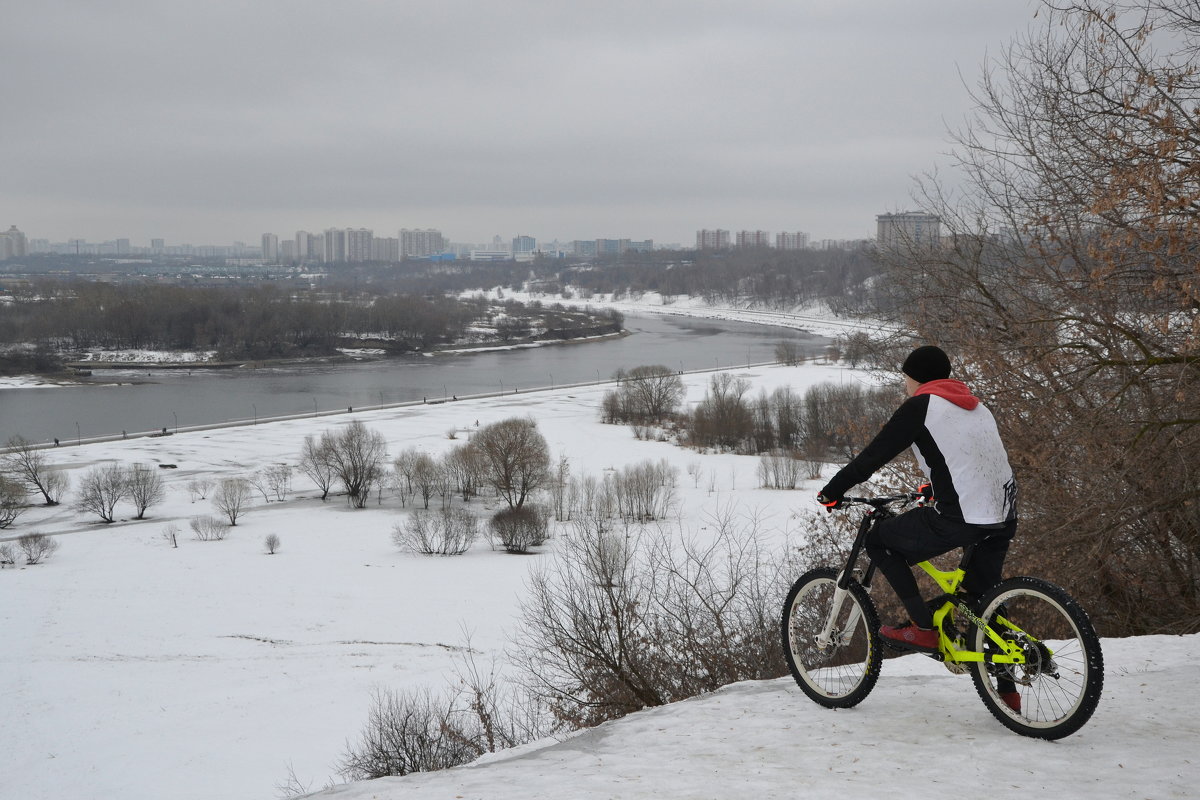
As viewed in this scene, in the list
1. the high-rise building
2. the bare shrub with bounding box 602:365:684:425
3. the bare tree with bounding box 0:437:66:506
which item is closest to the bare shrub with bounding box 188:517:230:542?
the bare tree with bounding box 0:437:66:506

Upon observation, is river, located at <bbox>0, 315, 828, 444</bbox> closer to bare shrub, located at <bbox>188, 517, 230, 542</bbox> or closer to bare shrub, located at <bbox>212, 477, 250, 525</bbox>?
bare shrub, located at <bbox>212, 477, 250, 525</bbox>

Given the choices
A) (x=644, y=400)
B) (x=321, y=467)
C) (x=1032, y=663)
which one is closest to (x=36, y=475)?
(x=321, y=467)

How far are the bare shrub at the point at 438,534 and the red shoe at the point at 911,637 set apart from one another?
2658 cm

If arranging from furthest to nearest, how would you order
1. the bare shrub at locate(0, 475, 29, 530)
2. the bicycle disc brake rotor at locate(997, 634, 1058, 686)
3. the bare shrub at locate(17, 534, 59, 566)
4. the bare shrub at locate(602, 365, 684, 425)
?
the bare shrub at locate(602, 365, 684, 425), the bare shrub at locate(0, 475, 29, 530), the bare shrub at locate(17, 534, 59, 566), the bicycle disc brake rotor at locate(997, 634, 1058, 686)

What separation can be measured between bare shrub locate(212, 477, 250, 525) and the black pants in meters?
31.8

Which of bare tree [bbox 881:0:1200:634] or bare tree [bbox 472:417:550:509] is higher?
bare tree [bbox 881:0:1200:634]

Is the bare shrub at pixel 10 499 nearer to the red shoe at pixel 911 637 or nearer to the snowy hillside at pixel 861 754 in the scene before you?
the snowy hillside at pixel 861 754

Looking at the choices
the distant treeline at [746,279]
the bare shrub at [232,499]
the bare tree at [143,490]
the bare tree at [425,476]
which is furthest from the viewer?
the distant treeline at [746,279]

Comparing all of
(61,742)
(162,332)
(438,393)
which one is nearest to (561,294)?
(162,332)

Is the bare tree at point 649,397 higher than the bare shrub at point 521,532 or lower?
higher

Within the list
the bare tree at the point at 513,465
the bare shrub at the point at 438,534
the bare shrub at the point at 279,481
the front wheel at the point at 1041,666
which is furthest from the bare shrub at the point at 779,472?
the front wheel at the point at 1041,666

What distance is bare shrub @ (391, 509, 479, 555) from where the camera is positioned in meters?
29.5

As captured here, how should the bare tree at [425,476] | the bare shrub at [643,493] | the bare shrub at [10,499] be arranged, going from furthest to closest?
the bare tree at [425,476] < the bare shrub at [10,499] < the bare shrub at [643,493]

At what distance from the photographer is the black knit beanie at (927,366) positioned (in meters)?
3.38
